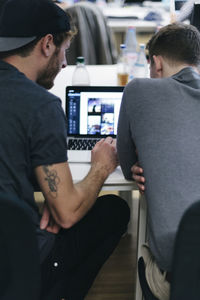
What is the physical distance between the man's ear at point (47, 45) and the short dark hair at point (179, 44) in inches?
14.3

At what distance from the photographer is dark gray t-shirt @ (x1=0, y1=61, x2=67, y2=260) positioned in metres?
1.07

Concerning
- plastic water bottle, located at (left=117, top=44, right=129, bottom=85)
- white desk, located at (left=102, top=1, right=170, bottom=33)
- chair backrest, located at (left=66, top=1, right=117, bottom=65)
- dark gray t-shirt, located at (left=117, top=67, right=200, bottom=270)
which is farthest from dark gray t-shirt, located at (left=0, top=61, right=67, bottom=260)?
white desk, located at (left=102, top=1, right=170, bottom=33)

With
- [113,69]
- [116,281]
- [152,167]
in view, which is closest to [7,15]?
[152,167]

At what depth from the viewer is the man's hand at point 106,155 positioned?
4.49ft

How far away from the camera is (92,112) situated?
1630 millimetres

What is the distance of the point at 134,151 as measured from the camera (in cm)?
130

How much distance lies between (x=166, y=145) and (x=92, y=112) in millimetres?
612

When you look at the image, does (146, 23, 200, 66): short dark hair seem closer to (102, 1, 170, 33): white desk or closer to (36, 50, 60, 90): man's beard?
(36, 50, 60, 90): man's beard

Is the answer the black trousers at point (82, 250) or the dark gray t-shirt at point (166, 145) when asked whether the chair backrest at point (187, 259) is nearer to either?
the dark gray t-shirt at point (166, 145)

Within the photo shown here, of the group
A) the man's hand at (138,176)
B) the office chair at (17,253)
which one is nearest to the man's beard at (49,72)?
the man's hand at (138,176)

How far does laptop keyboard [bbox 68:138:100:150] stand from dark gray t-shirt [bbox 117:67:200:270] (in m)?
0.42

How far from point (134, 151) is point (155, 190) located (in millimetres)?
250

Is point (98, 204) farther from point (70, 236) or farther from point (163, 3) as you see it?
point (163, 3)

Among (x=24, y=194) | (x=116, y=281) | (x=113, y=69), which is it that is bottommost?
(x=116, y=281)
